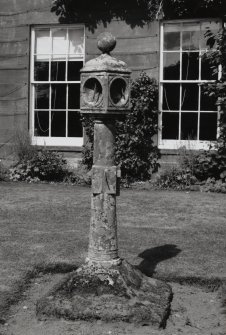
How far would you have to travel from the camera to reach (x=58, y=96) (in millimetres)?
13055

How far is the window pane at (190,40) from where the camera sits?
1221cm

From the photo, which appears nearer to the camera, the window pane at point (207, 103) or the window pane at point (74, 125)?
the window pane at point (207, 103)

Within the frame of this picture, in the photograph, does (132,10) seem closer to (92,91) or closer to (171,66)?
(171,66)

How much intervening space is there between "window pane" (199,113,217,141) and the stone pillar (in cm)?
766

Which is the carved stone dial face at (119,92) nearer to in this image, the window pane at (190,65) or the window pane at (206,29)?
the window pane at (206,29)

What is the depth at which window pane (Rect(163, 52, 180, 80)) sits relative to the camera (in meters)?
12.3

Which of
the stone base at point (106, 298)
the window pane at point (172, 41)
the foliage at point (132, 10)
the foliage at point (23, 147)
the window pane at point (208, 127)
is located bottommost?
the stone base at point (106, 298)

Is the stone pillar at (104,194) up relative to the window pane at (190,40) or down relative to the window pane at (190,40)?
down

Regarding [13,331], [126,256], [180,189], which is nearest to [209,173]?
[180,189]

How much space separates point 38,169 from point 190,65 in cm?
387

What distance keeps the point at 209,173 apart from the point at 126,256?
5.75 metres

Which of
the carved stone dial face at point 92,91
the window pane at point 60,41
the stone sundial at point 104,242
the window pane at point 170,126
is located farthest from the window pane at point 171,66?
the carved stone dial face at point 92,91

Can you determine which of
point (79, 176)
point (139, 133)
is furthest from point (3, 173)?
point (139, 133)

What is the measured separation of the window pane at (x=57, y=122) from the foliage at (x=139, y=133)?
0.91 meters
